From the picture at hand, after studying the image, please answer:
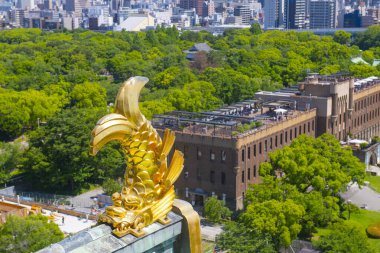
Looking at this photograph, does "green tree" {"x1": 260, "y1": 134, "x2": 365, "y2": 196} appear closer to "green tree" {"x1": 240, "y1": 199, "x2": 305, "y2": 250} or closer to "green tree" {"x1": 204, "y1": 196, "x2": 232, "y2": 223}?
"green tree" {"x1": 204, "y1": 196, "x2": 232, "y2": 223}

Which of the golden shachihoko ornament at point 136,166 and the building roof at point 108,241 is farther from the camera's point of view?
the golden shachihoko ornament at point 136,166

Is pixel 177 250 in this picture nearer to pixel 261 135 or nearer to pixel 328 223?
pixel 328 223

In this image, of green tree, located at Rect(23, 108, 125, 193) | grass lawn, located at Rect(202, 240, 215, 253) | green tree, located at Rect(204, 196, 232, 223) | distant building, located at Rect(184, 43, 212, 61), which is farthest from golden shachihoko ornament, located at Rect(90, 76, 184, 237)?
distant building, located at Rect(184, 43, 212, 61)

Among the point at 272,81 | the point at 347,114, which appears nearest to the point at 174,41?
the point at 272,81

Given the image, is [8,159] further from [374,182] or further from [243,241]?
[374,182]

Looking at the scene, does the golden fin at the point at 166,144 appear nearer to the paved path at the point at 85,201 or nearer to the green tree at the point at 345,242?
the green tree at the point at 345,242

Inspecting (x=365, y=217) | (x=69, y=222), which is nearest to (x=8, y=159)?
(x=69, y=222)

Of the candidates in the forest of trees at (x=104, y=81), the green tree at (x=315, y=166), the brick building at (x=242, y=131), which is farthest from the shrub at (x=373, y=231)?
the forest of trees at (x=104, y=81)
